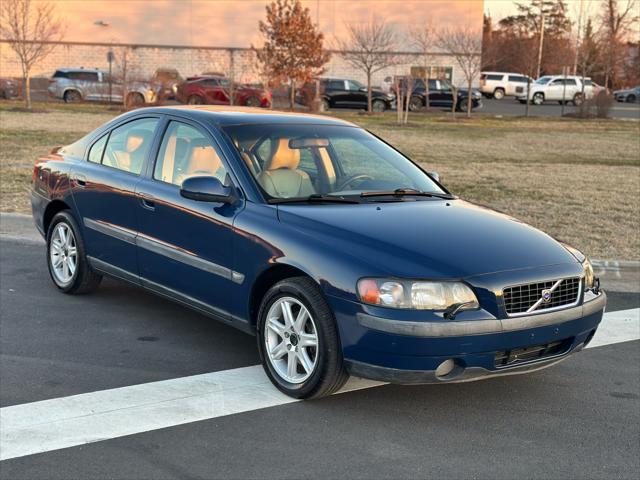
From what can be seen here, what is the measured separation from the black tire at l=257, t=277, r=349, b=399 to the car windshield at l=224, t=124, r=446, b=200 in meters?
0.71

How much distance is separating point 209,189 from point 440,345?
1749 mm

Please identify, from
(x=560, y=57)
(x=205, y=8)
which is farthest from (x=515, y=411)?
(x=560, y=57)

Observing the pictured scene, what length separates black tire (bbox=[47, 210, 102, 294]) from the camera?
6.33m

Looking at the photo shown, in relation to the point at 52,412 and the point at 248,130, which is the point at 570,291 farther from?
the point at 52,412

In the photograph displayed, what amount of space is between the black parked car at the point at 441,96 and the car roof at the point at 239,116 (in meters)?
34.8

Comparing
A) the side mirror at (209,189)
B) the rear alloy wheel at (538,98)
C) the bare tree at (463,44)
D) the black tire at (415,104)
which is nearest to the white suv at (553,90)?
the rear alloy wheel at (538,98)

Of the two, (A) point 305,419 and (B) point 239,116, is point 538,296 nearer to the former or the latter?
(A) point 305,419

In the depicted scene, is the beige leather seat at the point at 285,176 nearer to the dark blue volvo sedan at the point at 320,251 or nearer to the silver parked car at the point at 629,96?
the dark blue volvo sedan at the point at 320,251

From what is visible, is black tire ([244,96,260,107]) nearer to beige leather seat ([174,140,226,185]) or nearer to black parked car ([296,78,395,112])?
black parked car ([296,78,395,112])

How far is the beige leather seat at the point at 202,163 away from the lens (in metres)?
5.18

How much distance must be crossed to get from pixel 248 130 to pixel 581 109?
3375cm

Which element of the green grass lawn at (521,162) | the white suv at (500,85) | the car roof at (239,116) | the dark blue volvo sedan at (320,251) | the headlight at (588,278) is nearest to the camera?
the dark blue volvo sedan at (320,251)

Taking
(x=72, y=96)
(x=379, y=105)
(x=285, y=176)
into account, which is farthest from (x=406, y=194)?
(x=72, y=96)

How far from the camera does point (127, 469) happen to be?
3654 millimetres
